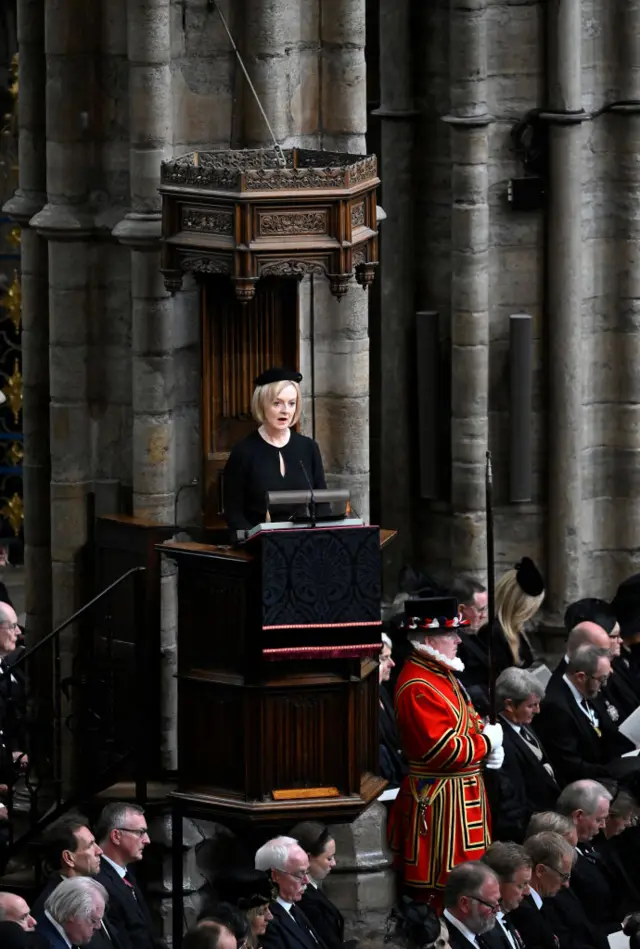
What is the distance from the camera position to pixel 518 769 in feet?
54.9

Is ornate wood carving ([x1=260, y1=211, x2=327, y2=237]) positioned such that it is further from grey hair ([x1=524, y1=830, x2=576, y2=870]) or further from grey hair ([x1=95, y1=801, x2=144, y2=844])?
grey hair ([x1=524, y1=830, x2=576, y2=870])

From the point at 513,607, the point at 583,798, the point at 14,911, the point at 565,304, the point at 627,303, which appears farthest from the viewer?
the point at 627,303

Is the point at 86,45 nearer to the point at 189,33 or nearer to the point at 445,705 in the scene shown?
the point at 189,33

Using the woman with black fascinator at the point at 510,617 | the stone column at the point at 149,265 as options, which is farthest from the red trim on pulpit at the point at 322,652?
the woman with black fascinator at the point at 510,617

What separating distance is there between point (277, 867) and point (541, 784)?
2.46 metres

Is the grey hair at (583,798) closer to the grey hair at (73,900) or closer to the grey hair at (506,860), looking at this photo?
the grey hair at (506,860)

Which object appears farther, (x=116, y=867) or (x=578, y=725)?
(x=578, y=725)

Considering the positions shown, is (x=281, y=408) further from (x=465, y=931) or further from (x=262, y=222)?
(x=465, y=931)

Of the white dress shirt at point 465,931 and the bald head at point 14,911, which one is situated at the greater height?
the bald head at point 14,911

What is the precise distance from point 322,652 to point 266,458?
97cm

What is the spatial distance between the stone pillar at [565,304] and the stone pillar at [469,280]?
39 cm

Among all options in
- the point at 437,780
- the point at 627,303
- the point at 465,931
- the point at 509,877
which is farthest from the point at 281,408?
the point at 627,303

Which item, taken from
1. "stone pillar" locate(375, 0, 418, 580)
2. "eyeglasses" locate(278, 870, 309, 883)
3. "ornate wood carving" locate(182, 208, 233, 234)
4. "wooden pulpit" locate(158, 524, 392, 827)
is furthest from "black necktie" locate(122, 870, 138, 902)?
"stone pillar" locate(375, 0, 418, 580)

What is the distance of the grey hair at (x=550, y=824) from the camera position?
15.8 m
